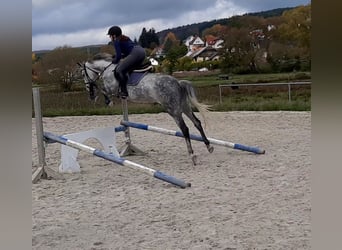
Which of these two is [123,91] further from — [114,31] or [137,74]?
[114,31]

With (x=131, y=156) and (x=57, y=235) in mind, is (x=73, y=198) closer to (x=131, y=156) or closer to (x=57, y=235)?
(x=57, y=235)

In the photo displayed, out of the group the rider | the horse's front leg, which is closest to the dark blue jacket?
Result: the rider

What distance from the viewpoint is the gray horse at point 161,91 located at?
246 cm

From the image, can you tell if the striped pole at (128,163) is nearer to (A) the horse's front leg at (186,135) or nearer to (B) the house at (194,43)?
(A) the horse's front leg at (186,135)

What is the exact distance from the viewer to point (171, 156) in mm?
2760

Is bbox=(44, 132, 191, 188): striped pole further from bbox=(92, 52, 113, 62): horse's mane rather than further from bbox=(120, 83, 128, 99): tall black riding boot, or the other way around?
bbox=(92, 52, 113, 62): horse's mane

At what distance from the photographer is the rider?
238 centimetres

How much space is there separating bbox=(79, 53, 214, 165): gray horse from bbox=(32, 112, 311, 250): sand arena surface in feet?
0.96

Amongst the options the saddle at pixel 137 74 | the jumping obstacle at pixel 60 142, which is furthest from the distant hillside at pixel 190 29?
the jumping obstacle at pixel 60 142

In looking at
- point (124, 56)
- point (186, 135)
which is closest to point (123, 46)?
point (124, 56)

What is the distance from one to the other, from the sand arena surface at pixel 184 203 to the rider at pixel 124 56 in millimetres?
518
